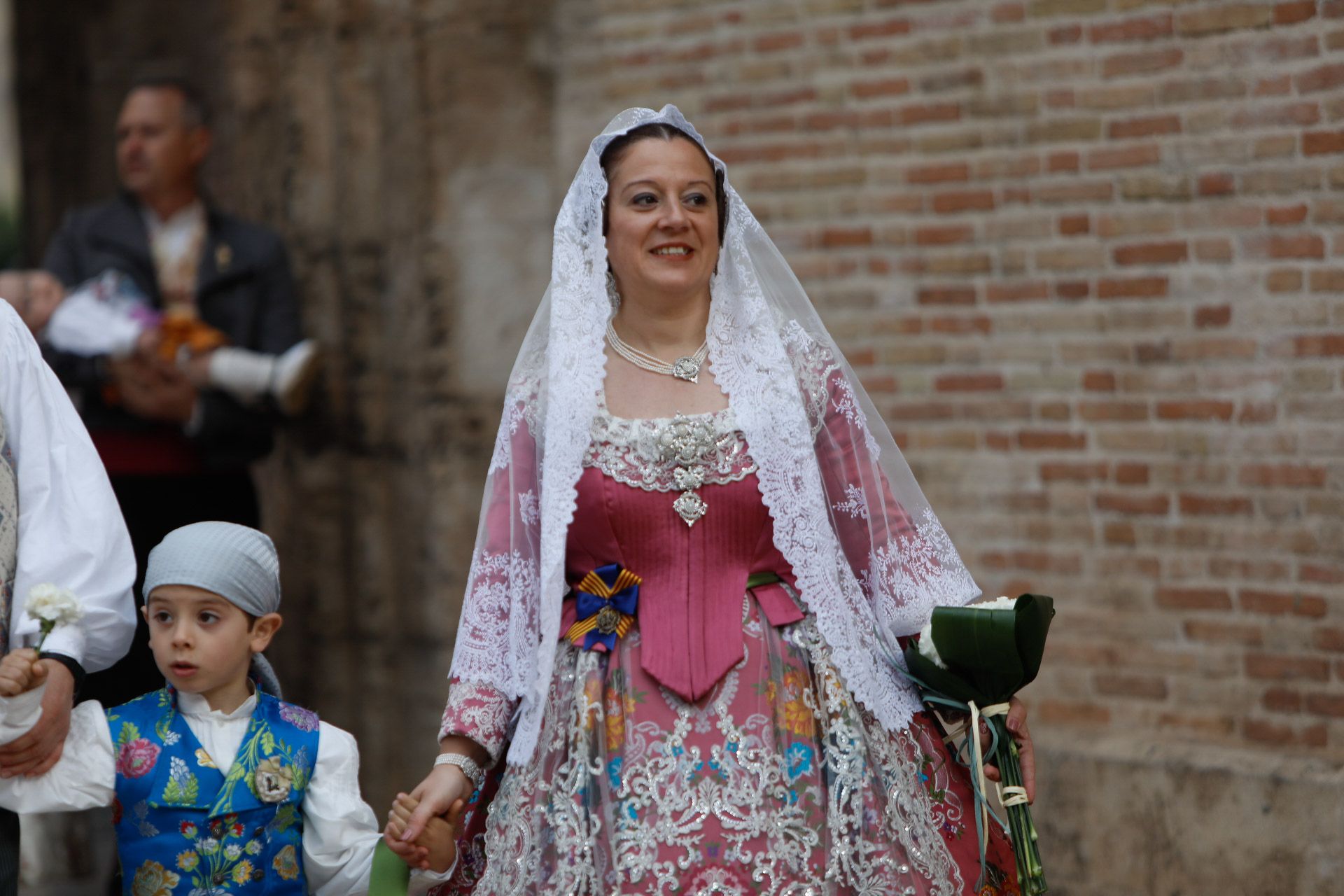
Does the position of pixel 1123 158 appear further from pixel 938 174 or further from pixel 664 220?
pixel 664 220

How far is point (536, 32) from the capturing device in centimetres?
595

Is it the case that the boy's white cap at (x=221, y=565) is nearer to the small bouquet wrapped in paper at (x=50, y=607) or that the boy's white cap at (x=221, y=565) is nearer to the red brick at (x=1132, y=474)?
the small bouquet wrapped in paper at (x=50, y=607)

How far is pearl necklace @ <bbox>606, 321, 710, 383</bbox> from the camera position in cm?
327

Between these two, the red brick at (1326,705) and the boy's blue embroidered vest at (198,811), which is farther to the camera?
the red brick at (1326,705)

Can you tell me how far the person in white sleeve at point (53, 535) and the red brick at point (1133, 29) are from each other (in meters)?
3.11

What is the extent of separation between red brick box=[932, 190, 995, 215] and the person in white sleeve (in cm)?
283

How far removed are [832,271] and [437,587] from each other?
2.03 meters

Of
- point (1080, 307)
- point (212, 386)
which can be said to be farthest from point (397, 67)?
point (1080, 307)

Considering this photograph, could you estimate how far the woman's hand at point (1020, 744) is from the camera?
3.18 m

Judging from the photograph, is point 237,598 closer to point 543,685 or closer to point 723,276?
point 543,685

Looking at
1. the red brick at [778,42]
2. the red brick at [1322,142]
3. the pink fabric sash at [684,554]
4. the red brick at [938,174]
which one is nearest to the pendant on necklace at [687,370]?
the pink fabric sash at [684,554]

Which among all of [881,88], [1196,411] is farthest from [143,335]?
[1196,411]

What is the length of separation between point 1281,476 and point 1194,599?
44 centimetres

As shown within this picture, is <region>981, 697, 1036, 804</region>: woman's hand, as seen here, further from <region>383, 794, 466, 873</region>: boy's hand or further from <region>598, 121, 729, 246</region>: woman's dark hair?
<region>598, 121, 729, 246</region>: woman's dark hair
